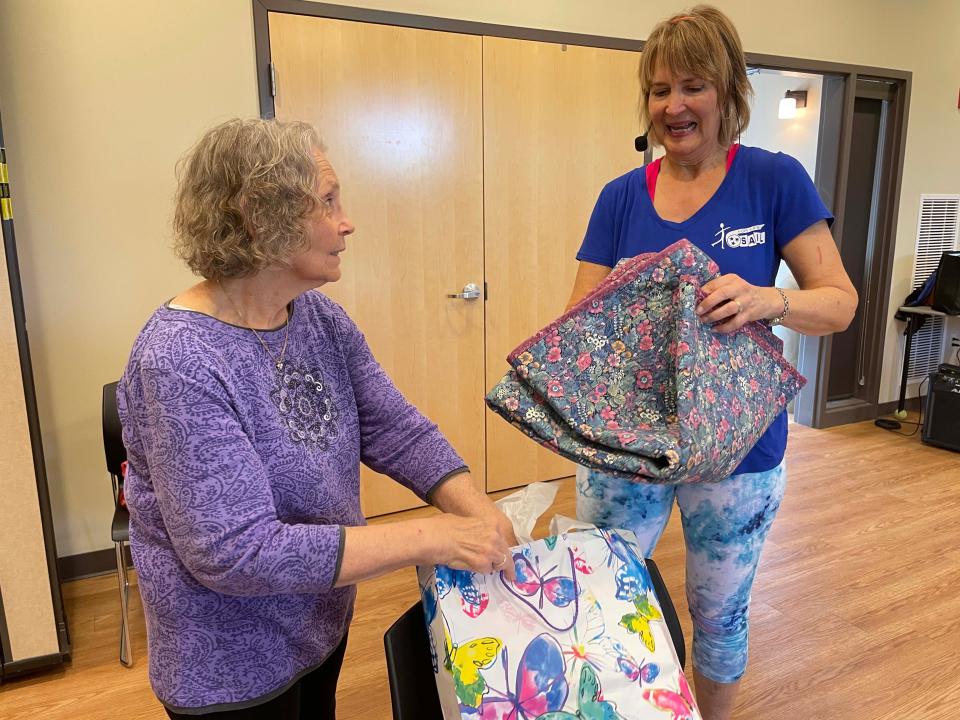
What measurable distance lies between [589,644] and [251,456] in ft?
1.71

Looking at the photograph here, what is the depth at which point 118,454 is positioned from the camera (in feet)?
7.52

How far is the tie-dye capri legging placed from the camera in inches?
52.0

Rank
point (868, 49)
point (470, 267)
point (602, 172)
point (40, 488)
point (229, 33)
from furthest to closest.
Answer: point (868, 49) → point (602, 172) → point (470, 267) → point (229, 33) → point (40, 488)

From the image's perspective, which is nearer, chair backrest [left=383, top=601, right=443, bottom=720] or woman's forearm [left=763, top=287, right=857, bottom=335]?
chair backrest [left=383, top=601, right=443, bottom=720]

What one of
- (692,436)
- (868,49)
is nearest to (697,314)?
(692,436)

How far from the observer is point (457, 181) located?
10.0 feet

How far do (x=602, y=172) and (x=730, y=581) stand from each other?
94.5 inches

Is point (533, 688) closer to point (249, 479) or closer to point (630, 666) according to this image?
point (630, 666)

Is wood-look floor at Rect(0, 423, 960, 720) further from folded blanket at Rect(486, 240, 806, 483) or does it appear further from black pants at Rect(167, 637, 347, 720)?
folded blanket at Rect(486, 240, 806, 483)

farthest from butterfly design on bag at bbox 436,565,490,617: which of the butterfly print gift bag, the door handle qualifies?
the door handle

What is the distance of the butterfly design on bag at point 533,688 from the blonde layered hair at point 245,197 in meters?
0.63

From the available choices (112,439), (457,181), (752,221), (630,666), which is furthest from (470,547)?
(457,181)

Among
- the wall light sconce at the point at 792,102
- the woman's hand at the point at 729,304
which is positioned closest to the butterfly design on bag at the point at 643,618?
the woman's hand at the point at 729,304

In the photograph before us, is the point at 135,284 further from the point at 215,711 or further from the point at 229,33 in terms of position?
the point at 215,711
